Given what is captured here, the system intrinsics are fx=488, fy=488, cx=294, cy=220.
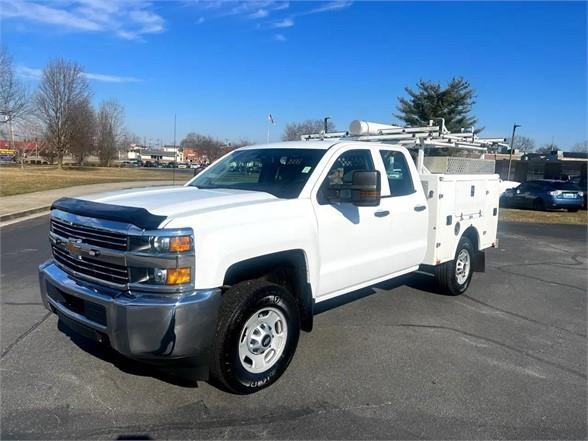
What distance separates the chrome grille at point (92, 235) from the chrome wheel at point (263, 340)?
1.06 m

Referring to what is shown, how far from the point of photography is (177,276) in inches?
124

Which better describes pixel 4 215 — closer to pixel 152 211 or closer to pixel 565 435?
pixel 152 211

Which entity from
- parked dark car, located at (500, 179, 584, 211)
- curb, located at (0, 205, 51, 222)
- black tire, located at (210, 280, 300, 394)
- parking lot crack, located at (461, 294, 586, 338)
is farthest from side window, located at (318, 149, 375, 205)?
parked dark car, located at (500, 179, 584, 211)

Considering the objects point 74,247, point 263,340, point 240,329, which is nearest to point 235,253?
point 240,329

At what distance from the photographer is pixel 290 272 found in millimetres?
3969

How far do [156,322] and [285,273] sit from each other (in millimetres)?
1226

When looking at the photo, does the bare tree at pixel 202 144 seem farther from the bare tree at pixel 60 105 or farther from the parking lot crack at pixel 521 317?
the parking lot crack at pixel 521 317

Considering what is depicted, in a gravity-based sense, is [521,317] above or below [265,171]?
below

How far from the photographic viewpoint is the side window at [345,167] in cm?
430

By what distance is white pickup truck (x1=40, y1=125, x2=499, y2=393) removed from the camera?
10.3 ft

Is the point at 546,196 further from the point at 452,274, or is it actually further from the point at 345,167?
the point at 345,167

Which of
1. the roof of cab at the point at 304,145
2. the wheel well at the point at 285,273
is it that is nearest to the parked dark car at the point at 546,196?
the roof of cab at the point at 304,145

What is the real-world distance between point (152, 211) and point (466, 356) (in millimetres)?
3085

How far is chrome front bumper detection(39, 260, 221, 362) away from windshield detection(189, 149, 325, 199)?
134cm
